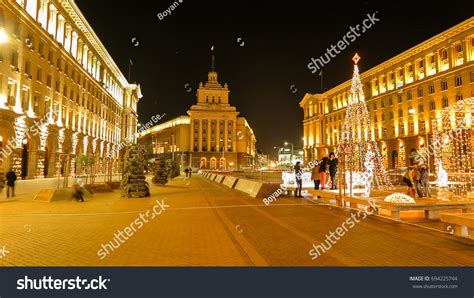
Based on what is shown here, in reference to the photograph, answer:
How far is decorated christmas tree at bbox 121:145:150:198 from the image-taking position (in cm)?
2072

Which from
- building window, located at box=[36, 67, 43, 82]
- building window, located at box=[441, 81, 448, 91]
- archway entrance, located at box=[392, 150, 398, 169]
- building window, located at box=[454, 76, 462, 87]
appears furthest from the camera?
archway entrance, located at box=[392, 150, 398, 169]

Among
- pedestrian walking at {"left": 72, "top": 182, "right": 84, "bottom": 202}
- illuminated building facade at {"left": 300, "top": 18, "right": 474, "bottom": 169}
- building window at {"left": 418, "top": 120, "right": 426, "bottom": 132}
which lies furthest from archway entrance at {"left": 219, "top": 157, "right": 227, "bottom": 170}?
pedestrian walking at {"left": 72, "top": 182, "right": 84, "bottom": 202}

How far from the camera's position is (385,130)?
70.2 metres

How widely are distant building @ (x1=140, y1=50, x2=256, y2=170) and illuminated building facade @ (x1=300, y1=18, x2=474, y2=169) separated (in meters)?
53.5

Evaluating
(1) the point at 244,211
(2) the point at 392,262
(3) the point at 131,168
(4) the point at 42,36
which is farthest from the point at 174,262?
(4) the point at 42,36

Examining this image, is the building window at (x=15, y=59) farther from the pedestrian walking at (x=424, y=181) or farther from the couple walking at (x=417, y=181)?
the pedestrian walking at (x=424, y=181)

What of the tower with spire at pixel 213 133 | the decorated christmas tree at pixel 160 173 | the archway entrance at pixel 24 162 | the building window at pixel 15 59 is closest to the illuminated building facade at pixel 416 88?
the decorated christmas tree at pixel 160 173

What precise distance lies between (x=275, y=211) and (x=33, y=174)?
99.7 ft

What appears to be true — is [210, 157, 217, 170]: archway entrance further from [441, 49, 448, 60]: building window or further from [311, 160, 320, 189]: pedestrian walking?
[311, 160, 320, 189]: pedestrian walking

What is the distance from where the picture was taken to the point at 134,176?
827 inches

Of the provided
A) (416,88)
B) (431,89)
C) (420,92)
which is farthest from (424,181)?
(416,88)

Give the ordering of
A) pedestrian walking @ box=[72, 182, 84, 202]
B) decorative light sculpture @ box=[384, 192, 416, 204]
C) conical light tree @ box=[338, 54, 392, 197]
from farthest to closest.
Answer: conical light tree @ box=[338, 54, 392, 197], pedestrian walking @ box=[72, 182, 84, 202], decorative light sculpture @ box=[384, 192, 416, 204]

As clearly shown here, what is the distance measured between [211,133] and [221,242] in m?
122
